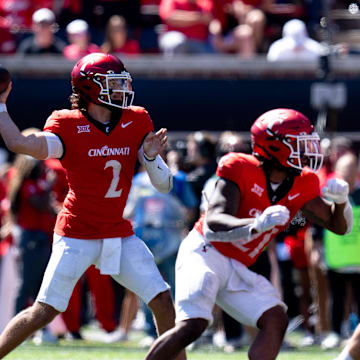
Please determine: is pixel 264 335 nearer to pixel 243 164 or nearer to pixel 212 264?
pixel 212 264

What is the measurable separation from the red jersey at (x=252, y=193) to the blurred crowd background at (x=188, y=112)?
49.9 inches

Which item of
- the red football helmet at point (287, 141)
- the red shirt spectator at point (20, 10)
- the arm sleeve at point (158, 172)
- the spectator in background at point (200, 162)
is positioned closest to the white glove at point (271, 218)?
the red football helmet at point (287, 141)

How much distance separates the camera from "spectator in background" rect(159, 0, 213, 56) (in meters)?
12.0

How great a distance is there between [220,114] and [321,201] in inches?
217

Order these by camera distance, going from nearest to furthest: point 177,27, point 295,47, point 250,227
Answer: point 250,227 < point 295,47 < point 177,27

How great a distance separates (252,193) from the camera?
5.42 metres

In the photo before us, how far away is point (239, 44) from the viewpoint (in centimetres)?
1214

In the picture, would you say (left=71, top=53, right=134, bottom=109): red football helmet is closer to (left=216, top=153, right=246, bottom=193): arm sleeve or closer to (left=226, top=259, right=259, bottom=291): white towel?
(left=216, top=153, right=246, bottom=193): arm sleeve

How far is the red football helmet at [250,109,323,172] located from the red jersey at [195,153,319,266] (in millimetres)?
99

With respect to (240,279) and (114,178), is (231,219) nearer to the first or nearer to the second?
(240,279)

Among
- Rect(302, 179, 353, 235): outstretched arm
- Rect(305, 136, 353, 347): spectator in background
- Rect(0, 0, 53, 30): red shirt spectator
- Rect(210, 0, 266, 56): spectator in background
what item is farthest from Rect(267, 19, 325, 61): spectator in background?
Rect(302, 179, 353, 235): outstretched arm

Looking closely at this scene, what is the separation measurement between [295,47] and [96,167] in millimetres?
6598

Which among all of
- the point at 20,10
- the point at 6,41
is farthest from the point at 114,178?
the point at 20,10

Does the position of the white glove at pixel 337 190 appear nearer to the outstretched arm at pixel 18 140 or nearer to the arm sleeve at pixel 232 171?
the arm sleeve at pixel 232 171
